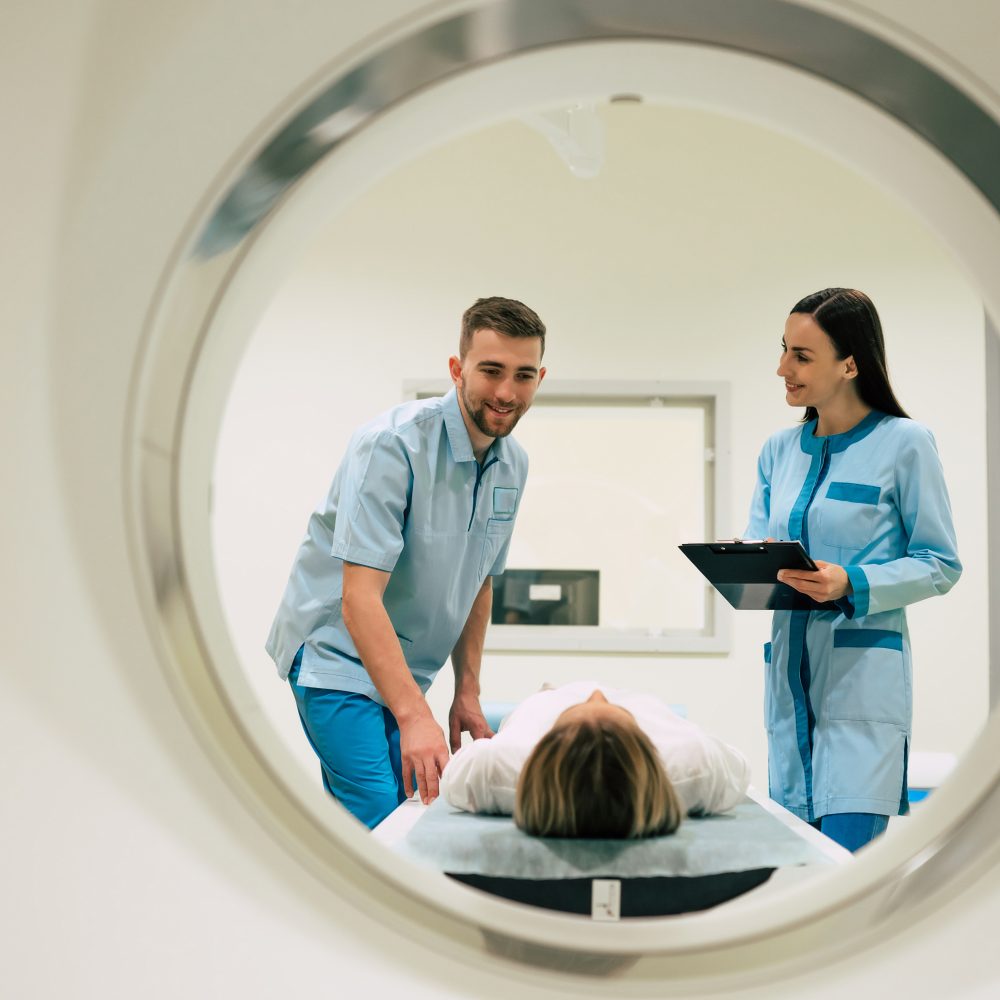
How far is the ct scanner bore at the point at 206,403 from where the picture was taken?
67 centimetres

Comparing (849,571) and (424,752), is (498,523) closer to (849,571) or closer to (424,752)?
(424,752)

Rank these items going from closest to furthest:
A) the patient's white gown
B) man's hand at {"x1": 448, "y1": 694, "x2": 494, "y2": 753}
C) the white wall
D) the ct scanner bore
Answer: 1. the ct scanner bore
2. the patient's white gown
3. man's hand at {"x1": 448, "y1": 694, "x2": 494, "y2": 753}
4. the white wall

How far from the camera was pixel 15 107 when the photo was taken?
0.62m

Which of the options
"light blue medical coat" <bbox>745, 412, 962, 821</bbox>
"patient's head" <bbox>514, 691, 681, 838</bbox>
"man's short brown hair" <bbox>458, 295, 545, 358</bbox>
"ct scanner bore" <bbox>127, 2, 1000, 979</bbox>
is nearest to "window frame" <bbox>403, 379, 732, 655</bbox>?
"man's short brown hair" <bbox>458, 295, 545, 358</bbox>

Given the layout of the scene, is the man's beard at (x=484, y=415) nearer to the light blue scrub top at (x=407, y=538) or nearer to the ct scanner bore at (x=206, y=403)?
the light blue scrub top at (x=407, y=538)

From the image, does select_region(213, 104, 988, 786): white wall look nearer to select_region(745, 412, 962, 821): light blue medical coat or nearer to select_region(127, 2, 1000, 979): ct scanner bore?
select_region(745, 412, 962, 821): light blue medical coat

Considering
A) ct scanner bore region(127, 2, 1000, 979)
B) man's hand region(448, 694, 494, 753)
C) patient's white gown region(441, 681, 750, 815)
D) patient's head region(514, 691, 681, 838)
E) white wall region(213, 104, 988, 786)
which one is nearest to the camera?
ct scanner bore region(127, 2, 1000, 979)

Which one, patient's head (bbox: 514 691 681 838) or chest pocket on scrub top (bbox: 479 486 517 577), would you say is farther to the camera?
chest pocket on scrub top (bbox: 479 486 517 577)

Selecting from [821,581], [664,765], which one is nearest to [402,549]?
[664,765]

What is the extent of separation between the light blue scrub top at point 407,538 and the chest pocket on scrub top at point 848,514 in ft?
1.87

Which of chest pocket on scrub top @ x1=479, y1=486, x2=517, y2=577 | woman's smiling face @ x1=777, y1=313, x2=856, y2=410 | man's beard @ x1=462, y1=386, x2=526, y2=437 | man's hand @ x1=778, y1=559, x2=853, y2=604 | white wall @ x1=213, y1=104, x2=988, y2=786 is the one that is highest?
white wall @ x1=213, y1=104, x2=988, y2=786

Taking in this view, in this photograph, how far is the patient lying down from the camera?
120cm

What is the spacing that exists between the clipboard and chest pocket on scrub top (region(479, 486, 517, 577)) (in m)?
0.40

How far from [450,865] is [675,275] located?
8.13 ft
